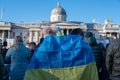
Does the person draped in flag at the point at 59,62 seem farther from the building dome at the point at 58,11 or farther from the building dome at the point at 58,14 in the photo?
the building dome at the point at 58,11

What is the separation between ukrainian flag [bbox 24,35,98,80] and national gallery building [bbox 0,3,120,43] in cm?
8921

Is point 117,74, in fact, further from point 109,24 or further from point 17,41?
point 109,24

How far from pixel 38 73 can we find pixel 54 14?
9802cm

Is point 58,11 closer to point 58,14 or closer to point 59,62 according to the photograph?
point 58,14

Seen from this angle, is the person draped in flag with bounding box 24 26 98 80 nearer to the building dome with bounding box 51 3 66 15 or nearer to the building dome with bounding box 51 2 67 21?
the building dome with bounding box 51 2 67 21

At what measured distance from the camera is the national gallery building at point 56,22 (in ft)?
311

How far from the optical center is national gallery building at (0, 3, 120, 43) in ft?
311

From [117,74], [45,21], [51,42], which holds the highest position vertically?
[45,21]

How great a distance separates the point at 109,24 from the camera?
329 ft

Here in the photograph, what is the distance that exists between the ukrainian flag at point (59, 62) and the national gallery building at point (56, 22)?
89.2 meters

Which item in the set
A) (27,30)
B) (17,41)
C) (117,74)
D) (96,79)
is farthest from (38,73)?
(27,30)

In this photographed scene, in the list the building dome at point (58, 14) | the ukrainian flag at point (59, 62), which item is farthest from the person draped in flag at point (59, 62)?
the building dome at point (58, 14)

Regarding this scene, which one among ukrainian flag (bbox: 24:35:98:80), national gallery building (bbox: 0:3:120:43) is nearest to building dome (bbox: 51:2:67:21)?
national gallery building (bbox: 0:3:120:43)

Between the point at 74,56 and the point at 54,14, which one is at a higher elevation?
the point at 54,14
